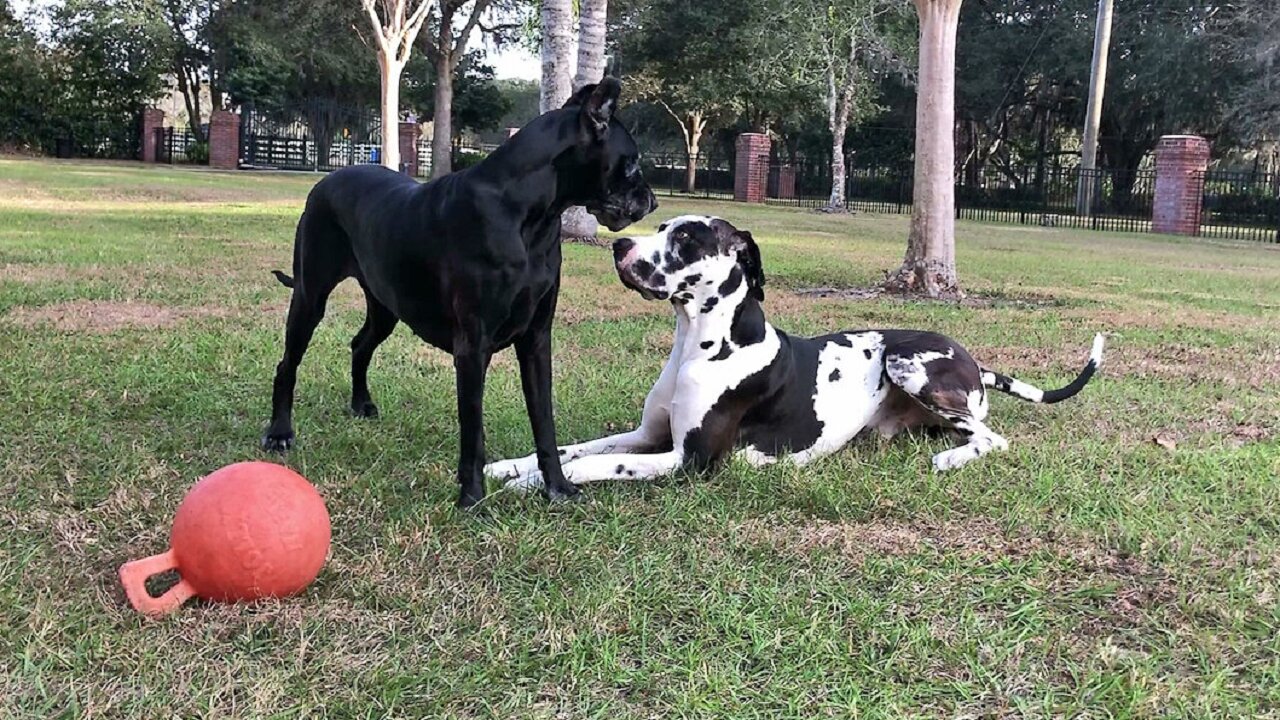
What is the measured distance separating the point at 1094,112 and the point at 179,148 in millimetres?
34409

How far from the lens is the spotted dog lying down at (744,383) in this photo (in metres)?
4.21

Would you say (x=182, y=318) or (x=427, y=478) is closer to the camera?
(x=427, y=478)

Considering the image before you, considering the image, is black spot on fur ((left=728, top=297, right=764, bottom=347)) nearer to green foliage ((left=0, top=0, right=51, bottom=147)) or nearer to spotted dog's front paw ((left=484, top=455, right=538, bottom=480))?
spotted dog's front paw ((left=484, top=455, right=538, bottom=480))

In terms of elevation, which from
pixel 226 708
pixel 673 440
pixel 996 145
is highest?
pixel 996 145

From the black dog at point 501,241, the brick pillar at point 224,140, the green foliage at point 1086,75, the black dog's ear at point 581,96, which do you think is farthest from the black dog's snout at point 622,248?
the brick pillar at point 224,140

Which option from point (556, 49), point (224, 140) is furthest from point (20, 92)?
point (556, 49)

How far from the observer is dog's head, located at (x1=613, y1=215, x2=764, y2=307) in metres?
4.17

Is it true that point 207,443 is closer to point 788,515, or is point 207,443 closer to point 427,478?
point 427,478

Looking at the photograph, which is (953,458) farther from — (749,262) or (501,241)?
(501,241)

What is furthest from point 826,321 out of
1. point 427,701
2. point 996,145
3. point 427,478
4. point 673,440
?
point 996,145

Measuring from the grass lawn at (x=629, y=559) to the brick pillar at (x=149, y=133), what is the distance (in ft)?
130

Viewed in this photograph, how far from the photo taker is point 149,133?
140ft

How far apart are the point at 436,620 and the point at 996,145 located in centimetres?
4508

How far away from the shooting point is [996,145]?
1745 inches
